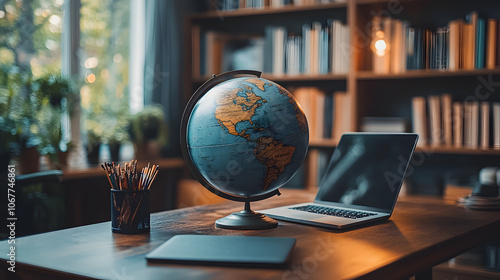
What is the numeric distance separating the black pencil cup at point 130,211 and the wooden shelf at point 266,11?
2.23 m

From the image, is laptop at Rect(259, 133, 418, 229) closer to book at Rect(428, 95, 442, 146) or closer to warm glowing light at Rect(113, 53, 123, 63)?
book at Rect(428, 95, 442, 146)

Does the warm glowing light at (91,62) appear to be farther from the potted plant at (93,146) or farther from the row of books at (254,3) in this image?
the row of books at (254,3)

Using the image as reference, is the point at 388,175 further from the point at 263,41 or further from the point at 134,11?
the point at 134,11

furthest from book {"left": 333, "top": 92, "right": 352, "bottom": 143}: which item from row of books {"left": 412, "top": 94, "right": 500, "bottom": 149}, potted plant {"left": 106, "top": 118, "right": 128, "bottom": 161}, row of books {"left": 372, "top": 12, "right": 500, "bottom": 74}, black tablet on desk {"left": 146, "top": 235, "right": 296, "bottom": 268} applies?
black tablet on desk {"left": 146, "top": 235, "right": 296, "bottom": 268}

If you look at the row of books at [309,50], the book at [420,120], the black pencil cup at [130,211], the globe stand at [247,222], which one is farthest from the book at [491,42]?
the black pencil cup at [130,211]

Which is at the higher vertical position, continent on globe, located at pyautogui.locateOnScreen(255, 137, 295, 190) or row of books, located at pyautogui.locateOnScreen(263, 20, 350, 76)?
row of books, located at pyautogui.locateOnScreen(263, 20, 350, 76)

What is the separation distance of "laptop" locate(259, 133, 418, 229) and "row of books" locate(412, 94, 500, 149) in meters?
1.45

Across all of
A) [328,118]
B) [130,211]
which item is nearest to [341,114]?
[328,118]

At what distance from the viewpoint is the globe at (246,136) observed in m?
1.26

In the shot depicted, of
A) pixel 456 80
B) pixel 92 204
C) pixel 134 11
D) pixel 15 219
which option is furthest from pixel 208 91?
pixel 134 11

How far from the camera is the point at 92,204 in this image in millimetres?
2900

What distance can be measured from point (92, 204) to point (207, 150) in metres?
1.78

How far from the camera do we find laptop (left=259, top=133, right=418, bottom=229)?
1.44 metres

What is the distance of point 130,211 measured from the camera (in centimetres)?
127
